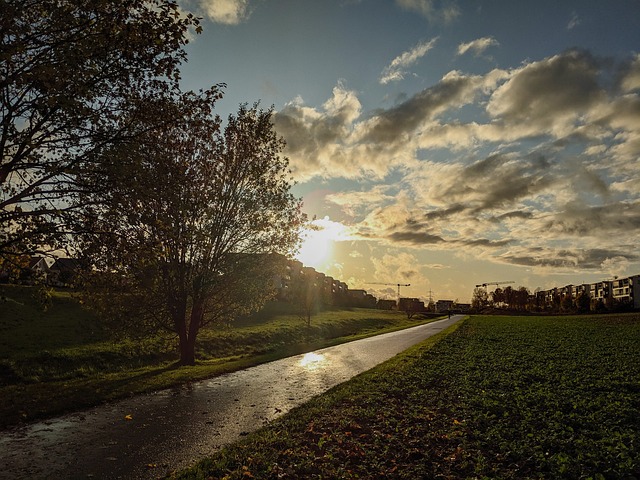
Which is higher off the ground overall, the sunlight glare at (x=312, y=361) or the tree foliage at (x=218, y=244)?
the tree foliage at (x=218, y=244)

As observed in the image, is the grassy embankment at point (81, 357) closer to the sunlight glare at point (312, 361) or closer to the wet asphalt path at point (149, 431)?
the wet asphalt path at point (149, 431)

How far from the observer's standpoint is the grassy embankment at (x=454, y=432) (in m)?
7.76

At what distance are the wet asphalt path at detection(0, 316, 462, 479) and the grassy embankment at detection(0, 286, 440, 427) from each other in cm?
140

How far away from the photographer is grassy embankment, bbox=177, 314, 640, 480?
776cm

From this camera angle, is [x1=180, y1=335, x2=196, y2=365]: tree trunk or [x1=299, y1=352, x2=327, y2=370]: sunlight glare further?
[x1=180, y1=335, x2=196, y2=365]: tree trunk

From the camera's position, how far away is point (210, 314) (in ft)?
87.9

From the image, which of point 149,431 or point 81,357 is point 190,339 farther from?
point 149,431

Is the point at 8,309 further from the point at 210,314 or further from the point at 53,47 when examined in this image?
the point at 53,47

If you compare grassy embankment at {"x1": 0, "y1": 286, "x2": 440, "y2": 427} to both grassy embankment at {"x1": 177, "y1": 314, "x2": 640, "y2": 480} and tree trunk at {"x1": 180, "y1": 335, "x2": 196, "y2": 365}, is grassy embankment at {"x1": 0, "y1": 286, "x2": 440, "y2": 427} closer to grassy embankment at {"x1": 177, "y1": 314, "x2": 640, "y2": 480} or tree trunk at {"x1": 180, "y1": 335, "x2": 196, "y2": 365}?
tree trunk at {"x1": 180, "y1": 335, "x2": 196, "y2": 365}

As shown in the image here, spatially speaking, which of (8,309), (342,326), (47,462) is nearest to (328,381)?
(47,462)

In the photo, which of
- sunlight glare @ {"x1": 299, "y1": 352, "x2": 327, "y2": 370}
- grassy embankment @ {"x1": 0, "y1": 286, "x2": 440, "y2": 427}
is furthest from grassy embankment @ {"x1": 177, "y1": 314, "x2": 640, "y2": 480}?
grassy embankment @ {"x1": 0, "y1": 286, "x2": 440, "y2": 427}

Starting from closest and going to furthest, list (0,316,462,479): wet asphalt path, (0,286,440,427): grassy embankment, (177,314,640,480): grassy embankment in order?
(177,314,640,480): grassy embankment, (0,316,462,479): wet asphalt path, (0,286,440,427): grassy embankment

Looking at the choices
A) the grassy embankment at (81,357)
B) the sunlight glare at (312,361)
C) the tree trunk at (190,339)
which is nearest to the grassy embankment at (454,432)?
the sunlight glare at (312,361)

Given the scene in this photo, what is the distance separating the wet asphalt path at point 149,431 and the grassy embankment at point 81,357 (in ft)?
4.60
